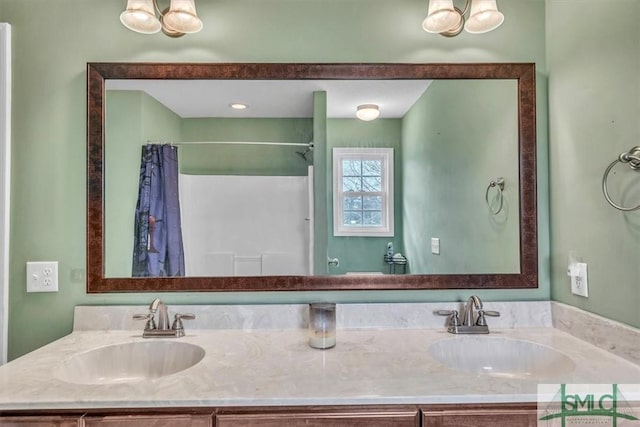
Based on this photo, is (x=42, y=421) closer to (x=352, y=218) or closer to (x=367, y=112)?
(x=352, y=218)

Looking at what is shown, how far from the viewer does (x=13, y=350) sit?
60.5 inches

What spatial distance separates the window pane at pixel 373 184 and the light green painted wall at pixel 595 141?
0.75 meters

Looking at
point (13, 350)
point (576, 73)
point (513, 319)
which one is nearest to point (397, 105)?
point (576, 73)

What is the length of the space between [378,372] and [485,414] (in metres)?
0.30

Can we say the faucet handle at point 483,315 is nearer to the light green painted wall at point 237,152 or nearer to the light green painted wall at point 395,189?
the light green painted wall at point 395,189

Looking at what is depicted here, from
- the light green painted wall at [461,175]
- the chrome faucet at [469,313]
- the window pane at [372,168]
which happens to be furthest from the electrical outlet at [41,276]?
the chrome faucet at [469,313]

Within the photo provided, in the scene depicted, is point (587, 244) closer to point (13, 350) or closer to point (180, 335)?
point (180, 335)

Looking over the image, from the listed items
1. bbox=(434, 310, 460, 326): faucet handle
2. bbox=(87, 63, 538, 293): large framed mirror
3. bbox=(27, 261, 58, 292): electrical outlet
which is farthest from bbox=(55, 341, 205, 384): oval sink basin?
bbox=(434, 310, 460, 326): faucet handle

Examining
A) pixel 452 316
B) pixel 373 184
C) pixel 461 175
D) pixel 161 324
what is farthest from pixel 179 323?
pixel 461 175

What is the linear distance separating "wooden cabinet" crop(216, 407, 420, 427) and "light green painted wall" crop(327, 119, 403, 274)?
68 cm

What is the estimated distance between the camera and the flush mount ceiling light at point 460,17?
1456mm

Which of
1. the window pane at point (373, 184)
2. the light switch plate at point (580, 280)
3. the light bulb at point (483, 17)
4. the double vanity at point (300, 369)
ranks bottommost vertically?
the double vanity at point (300, 369)

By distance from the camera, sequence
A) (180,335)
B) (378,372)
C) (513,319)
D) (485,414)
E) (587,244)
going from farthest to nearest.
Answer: (513,319) < (180,335) < (587,244) < (378,372) < (485,414)

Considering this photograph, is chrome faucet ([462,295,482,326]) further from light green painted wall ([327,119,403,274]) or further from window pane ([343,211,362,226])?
window pane ([343,211,362,226])
